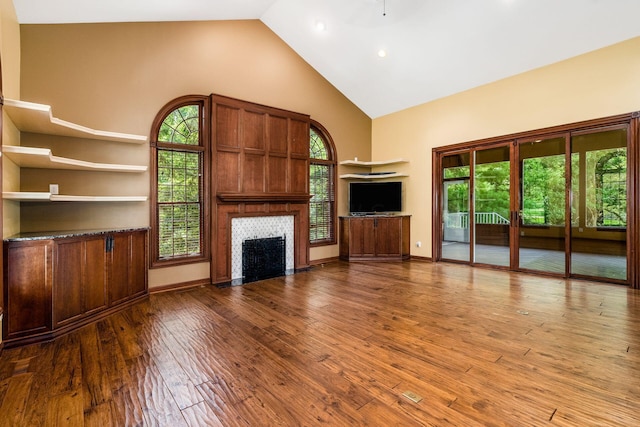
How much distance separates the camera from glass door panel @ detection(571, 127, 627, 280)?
4574mm

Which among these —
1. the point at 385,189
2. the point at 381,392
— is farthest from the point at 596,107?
the point at 381,392

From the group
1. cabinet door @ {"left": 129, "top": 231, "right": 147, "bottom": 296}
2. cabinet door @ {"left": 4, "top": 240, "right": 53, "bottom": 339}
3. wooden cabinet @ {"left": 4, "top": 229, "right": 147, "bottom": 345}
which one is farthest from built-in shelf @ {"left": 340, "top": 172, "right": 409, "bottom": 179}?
cabinet door @ {"left": 4, "top": 240, "right": 53, "bottom": 339}

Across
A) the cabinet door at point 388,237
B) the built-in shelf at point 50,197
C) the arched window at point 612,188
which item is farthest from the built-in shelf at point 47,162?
the arched window at point 612,188

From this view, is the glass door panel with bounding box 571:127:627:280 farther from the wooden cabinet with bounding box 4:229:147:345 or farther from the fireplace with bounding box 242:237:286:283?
the wooden cabinet with bounding box 4:229:147:345

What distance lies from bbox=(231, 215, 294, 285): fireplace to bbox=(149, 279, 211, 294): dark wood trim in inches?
18.2

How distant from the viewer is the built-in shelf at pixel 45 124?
9.12ft

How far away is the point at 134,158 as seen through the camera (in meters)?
4.25

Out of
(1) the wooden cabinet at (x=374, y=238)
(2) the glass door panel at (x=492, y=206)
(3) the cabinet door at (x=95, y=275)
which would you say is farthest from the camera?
(1) the wooden cabinet at (x=374, y=238)

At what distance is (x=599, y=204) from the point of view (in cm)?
478

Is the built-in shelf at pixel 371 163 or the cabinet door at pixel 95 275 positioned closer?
the cabinet door at pixel 95 275

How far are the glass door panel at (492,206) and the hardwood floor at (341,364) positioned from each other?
181cm

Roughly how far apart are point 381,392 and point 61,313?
3091mm

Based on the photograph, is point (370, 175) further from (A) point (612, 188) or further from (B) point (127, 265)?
(B) point (127, 265)

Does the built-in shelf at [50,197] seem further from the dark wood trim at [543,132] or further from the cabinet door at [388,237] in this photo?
the dark wood trim at [543,132]
